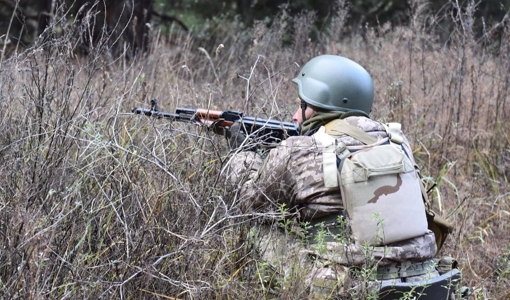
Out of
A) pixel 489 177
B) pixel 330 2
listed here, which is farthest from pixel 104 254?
pixel 330 2

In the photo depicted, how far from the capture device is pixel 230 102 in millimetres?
5156

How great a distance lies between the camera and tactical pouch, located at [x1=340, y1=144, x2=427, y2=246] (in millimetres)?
3043

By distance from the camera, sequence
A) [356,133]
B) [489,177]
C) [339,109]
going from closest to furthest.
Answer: [356,133], [339,109], [489,177]

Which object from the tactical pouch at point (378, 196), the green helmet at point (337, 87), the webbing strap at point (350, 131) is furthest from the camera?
the green helmet at point (337, 87)

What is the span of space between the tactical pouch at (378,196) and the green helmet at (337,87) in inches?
19.2

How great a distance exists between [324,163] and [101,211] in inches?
41.0

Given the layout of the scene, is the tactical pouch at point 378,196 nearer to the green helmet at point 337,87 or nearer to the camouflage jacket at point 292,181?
the camouflage jacket at point 292,181

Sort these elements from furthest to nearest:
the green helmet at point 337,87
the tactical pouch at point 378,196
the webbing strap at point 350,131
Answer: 1. the green helmet at point 337,87
2. the webbing strap at point 350,131
3. the tactical pouch at point 378,196

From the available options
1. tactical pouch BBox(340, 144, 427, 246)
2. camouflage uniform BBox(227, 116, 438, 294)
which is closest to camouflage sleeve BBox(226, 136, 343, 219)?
camouflage uniform BBox(227, 116, 438, 294)

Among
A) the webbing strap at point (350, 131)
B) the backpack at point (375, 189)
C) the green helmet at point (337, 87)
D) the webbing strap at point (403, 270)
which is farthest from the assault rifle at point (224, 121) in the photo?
the webbing strap at point (403, 270)

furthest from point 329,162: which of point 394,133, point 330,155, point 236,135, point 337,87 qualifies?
point 236,135

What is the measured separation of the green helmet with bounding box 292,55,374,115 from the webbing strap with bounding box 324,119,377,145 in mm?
218

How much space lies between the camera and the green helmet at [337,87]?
3537 mm

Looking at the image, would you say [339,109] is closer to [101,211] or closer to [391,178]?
[391,178]
